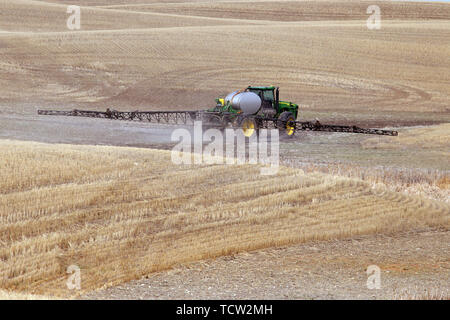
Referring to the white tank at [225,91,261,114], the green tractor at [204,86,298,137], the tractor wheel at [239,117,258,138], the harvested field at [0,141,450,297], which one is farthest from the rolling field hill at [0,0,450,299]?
the white tank at [225,91,261,114]

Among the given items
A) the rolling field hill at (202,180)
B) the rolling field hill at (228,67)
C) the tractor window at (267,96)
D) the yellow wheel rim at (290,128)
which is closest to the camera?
the rolling field hill at (202,180)

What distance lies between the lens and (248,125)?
96.8ft

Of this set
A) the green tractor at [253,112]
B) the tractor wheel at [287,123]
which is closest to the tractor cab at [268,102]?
the green tractor at [253,112]

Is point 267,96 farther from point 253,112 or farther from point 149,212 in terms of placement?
point 149,212

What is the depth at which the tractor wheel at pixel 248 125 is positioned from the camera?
29.3 m

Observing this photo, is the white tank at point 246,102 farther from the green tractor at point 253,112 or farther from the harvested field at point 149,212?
the harvested field at point 149,212

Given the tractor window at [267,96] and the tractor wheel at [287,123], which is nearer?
the tractor wheel at [287,123]

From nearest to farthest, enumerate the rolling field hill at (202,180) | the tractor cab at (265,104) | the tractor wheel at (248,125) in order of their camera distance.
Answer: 1. the rolling field hill at (202,180)
2. the tractor wheel at (248,125)
3. the tractor cab at (265,104)

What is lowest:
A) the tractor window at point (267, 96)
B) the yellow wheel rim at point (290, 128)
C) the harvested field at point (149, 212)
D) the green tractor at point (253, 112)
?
the harvested field at point (149, 212)

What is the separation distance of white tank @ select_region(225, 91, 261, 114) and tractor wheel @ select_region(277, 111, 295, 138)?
1.27 meters

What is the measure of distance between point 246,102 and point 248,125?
1121mm

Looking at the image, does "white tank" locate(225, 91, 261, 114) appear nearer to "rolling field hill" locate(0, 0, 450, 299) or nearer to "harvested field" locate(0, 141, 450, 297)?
"rolling field hill" locate(0, 0, 450, 299)

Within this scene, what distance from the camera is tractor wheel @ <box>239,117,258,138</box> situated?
29.3 meters
